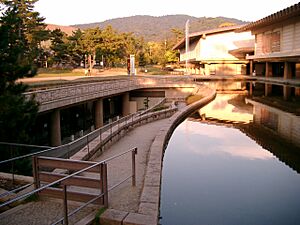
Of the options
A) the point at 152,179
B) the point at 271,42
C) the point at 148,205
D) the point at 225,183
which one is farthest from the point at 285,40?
the point at 148,205

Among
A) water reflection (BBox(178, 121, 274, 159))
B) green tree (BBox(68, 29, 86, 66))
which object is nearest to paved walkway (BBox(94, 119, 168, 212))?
water reflection (BBox(178, 121, 274, 159))

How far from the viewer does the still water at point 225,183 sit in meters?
6.68

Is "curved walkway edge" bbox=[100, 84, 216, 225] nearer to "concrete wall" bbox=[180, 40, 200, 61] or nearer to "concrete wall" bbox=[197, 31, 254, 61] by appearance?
"concrete wall" bbox=[197, 31, 254, 61]

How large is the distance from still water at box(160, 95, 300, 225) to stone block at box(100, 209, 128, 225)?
1346 mm

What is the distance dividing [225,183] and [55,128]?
52.8 ft

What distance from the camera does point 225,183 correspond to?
8.37m

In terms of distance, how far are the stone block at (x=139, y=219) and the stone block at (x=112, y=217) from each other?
3.8 inches

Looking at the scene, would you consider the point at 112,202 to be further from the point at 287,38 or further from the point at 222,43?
the point at 222,43

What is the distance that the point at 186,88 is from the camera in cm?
3681

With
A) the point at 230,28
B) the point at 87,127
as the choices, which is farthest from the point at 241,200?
the point at 230,28

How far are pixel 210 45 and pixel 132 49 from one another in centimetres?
2668

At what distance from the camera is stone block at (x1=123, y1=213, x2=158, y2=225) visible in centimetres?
530

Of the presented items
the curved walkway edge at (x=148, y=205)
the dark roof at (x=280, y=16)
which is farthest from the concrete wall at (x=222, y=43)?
the curved walkway edge at (x=148, y=205)

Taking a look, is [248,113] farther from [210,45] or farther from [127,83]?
[210,45]
